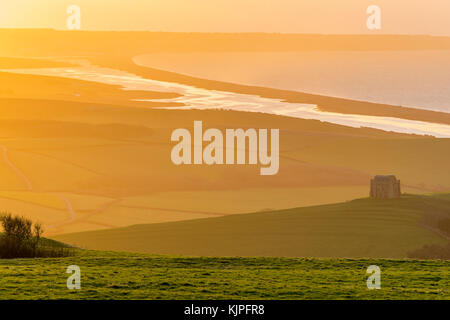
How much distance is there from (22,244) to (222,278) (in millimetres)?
8467

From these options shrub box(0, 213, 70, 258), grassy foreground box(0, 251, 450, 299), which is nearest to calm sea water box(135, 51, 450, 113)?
shrub box(0, 213, 70, 258)

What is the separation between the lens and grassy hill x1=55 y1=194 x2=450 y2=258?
33.8 meters

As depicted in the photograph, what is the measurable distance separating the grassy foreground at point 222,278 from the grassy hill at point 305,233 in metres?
11.9

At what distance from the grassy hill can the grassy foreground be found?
11915 mm

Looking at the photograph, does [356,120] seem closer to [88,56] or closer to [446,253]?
[446,253]

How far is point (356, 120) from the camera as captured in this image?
86625 mm

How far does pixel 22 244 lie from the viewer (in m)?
24.5

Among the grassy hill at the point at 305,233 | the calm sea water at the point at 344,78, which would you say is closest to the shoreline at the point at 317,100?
the calm sea water at the point at 344,78

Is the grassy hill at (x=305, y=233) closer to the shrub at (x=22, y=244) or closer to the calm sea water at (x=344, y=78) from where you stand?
the shrub at (x=22, y=244)

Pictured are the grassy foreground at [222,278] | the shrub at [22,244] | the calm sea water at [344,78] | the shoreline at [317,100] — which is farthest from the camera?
the calm sea water at [344,78]

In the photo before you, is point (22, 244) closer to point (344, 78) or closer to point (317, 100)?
point (317, 100)

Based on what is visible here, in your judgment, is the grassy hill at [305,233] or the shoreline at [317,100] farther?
the shoreline at [317,100]

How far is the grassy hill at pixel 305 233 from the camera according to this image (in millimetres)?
33844
